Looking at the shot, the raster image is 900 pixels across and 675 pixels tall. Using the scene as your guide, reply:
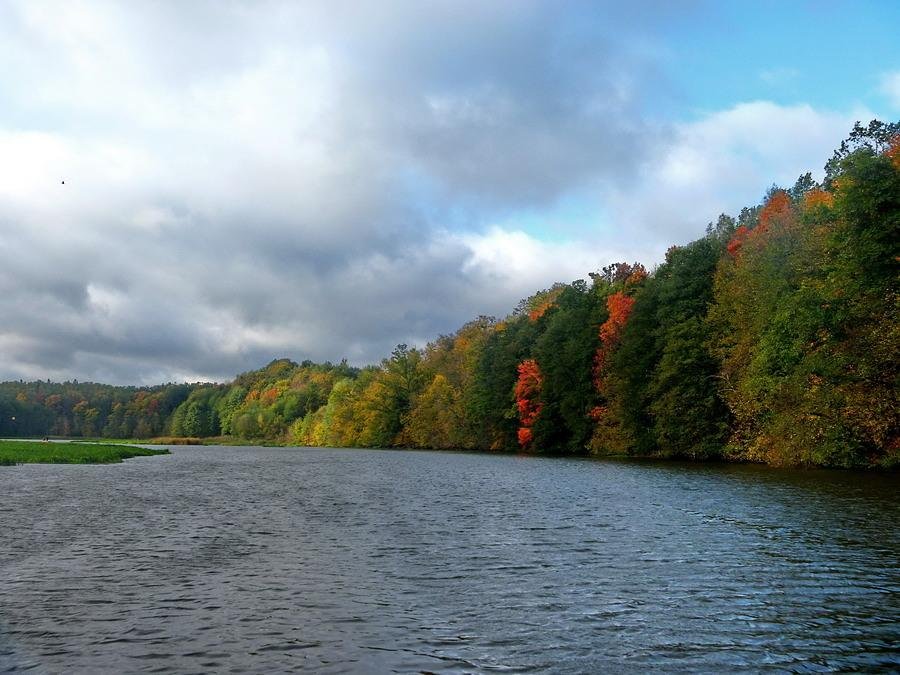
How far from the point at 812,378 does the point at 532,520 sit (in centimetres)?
3400

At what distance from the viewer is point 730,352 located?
6725 centimetres

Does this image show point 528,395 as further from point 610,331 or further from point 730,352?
point 730,352

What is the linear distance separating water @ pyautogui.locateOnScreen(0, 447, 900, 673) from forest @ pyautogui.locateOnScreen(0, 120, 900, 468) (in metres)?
17.9

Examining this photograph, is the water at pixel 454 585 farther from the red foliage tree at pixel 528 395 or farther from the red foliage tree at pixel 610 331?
the red foliage tree at pixel 528 395

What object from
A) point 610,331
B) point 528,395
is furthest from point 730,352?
point 528,395

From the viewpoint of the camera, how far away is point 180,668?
10.8 m

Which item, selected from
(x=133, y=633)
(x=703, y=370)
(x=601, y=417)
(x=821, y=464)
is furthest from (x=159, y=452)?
(x=133, y=633)

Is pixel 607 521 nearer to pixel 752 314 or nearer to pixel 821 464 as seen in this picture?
pixel 821 464

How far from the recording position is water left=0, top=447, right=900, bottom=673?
11.5 m

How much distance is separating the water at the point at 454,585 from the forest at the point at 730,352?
1786 centimetres

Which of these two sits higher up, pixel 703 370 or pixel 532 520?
pixel 703 370

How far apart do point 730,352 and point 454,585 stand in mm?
58286

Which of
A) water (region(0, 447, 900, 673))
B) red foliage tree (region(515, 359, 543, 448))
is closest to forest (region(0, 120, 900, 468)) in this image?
red foliage tree (region(515, 359, 543, 448))

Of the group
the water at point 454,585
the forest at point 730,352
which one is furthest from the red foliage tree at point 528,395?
the water at point 454,585
